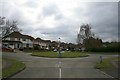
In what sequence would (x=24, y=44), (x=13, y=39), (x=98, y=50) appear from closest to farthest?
(x=98, y=50) < (x=13, y=39) < (x=24, y=44)

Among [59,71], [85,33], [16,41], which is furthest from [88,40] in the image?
[59,71]

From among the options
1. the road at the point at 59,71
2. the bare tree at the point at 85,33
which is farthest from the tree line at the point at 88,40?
the road at the point at 59,71

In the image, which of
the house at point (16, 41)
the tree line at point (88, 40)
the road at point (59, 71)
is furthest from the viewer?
the house at point (16, 41)

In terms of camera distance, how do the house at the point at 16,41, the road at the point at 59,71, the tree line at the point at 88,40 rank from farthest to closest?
the house at the point at 16,41 → the tree line at the point at 88,40 → the road at the point at 59,71

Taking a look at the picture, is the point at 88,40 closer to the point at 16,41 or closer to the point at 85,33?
the point at 85,33

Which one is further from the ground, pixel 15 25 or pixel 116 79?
pixel 15 25

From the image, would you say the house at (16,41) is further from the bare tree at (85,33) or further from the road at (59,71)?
the road at (59,71)

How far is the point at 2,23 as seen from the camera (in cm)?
4356

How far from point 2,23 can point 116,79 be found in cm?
3318

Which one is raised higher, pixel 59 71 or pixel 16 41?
pixel 16 41

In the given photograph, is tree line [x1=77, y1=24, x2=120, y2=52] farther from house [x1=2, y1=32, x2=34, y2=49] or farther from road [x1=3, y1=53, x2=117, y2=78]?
road [x1=3, y1=53, x2=117, y2=78]

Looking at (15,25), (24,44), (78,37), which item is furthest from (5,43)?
(15,25)

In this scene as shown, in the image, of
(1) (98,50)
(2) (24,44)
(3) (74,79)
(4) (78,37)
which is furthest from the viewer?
(2) (24,44)

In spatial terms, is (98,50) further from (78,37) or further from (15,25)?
(15,25)
